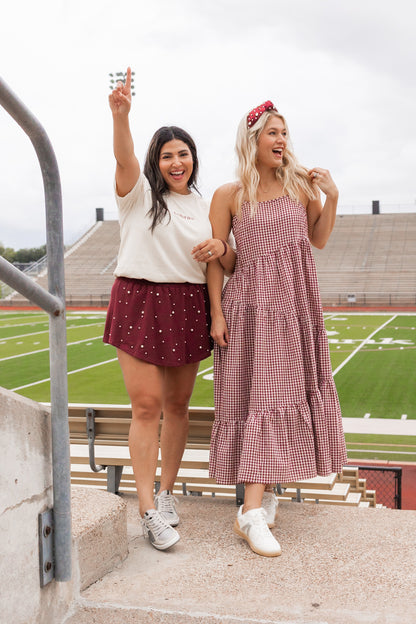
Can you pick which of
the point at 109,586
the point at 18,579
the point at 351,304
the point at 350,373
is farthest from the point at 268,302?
the point at 351,304

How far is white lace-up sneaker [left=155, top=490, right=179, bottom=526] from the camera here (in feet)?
8.68

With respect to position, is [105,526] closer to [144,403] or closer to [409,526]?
[144,403]

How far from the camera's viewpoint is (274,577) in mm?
2129

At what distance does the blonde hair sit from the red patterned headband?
0.6 inches

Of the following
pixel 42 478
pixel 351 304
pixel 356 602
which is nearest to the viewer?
pixel 42 478

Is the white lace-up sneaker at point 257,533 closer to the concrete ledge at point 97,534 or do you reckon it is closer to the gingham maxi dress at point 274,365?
the gingham maxi dress at point 274,365

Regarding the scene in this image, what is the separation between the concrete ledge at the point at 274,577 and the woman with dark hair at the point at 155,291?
22 centimetres

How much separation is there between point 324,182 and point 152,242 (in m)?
0.71

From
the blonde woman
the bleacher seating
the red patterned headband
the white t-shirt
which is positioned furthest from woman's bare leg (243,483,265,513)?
the bleacher seating

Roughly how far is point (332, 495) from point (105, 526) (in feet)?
11.8

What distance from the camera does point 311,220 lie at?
9.31ft

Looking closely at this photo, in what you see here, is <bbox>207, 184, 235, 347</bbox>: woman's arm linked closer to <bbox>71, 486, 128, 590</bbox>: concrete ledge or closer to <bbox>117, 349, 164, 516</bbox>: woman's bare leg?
<bbox>117, 349, 164, 516</bbox>: woman's bare leg

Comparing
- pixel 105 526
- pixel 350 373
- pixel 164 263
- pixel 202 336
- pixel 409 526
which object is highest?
pixel 164 263

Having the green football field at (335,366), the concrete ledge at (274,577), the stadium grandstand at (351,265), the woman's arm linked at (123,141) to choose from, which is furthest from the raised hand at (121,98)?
the stadium grandstand at (351,265)
